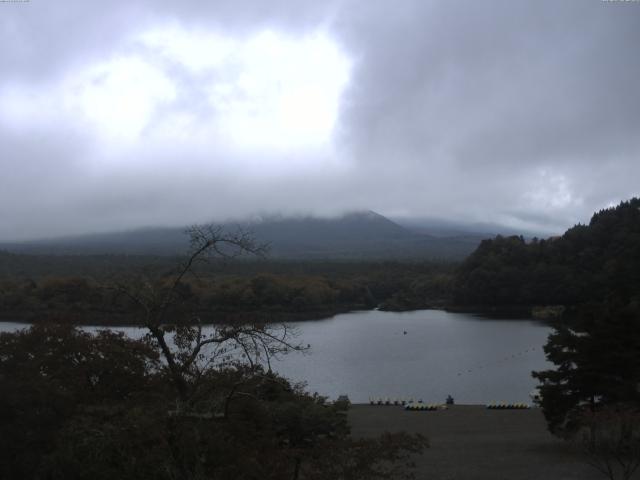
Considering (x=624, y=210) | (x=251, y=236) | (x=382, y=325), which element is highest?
(x=624, y=210)

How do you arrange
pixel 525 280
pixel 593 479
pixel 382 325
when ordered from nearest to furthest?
1. pixel 593 479
2. pixel 382 325
3. pixel 525 280

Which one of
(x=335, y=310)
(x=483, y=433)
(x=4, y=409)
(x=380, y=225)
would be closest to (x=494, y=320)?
(x=335, y=310)

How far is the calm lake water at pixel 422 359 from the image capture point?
2238 cm

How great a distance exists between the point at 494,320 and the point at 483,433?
3188 cm

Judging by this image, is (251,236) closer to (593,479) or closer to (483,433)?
(593,479)

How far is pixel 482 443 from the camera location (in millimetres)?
13125

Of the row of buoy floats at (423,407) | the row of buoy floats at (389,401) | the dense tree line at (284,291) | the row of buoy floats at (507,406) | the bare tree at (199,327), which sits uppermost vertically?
the bare tree at (199,327)

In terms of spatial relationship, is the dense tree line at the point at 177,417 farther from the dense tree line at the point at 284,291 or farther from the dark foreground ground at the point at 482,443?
the dense tree line at the point at 284,291

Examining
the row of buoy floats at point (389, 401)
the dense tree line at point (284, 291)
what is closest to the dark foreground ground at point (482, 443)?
the row of buoy floats at point (389, 401)

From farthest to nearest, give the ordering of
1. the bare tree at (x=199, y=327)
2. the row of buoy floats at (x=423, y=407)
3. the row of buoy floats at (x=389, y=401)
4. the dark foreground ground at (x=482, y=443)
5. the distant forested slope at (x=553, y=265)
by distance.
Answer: the distant forested slope at (x=553, y=265) → the row of buoy floats at (x=389, y=401) → the row of buoy floats at (x=423, y=407) → the dark foreground ground at (x=482, y=443) → the bare tree at (x=199, y=327)

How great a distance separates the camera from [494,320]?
45.1 m

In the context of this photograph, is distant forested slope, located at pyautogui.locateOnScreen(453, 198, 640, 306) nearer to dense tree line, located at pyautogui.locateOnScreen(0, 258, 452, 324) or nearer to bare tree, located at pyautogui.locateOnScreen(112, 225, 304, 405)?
dense tree line, located at pyautogui.locateOnScreen(0, 258, 452, 324)

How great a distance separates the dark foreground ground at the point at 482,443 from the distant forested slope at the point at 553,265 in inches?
1259

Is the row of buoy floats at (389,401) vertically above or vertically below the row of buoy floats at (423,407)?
below
